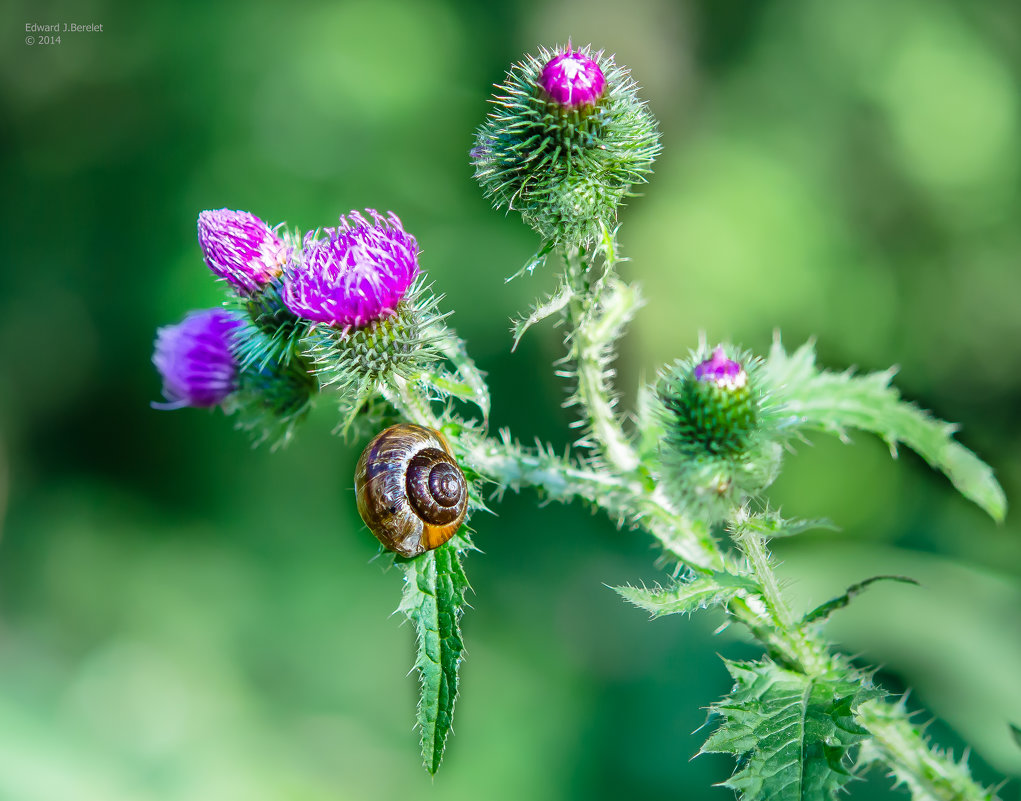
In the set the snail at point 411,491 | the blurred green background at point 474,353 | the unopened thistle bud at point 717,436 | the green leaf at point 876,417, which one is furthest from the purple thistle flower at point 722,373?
the blurred green background at point 474,353

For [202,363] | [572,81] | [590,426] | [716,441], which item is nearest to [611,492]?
[590,426]

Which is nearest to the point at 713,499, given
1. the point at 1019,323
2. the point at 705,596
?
the point at 705,596

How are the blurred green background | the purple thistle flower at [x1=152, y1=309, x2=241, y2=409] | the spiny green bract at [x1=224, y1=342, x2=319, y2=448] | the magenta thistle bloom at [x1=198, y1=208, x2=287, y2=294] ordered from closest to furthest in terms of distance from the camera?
the magenta thistle bloom at [x1=198, y1=208, x2=287, y2=294] < the spiny green bract at [x1=224, y1=342, x2=319, y2=448] < the purple thistle flower at [x1=152, y1=309, x2=241, y2=409] < the blurred green background

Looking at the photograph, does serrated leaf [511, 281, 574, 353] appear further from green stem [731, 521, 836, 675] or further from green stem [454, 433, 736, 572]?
green stem [731, 521, 836, 675]

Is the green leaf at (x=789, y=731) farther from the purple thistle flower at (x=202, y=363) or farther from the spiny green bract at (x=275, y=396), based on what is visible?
the purple thistle flower at (x=202, y=363)

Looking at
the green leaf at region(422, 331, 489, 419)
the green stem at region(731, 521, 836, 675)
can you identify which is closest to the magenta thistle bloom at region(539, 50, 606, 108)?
the green leaf at region(422, 331, 489, 419)
